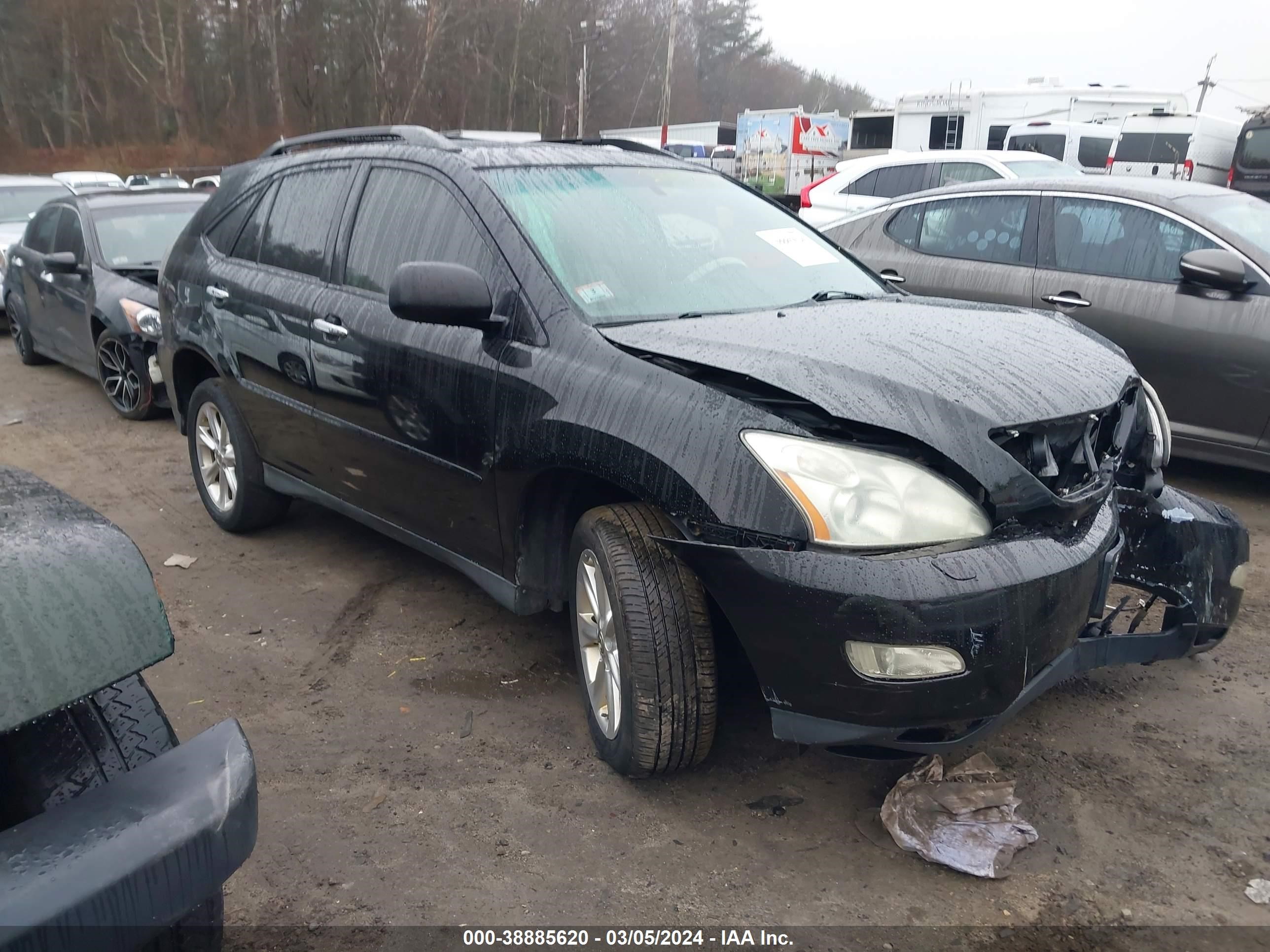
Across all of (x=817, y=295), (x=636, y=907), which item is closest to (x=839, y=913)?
(x=636, y=907)

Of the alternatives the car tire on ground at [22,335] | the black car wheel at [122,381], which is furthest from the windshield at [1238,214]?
the car tire on ground at [22,335]

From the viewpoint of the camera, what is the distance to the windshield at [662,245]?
317 centimetres

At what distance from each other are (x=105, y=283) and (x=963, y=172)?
7650mm

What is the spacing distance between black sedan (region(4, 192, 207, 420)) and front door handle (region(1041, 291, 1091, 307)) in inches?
221

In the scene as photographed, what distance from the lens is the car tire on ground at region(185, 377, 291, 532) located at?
184 inches

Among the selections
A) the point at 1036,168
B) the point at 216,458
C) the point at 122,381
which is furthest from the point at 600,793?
the point at 1036,168

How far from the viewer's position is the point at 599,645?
117 inches

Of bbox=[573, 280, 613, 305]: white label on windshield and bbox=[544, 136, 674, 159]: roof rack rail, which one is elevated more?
bbox=[544, 136, 674, 159]: roof rack rail

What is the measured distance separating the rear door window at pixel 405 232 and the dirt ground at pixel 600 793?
1.41 meters

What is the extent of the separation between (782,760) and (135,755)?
6.15 feet

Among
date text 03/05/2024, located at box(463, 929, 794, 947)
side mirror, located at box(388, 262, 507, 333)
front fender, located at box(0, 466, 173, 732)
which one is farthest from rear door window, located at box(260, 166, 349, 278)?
date text 03/05/2024, located at box(463, 929, 794, 947)

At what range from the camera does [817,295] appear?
11.4 feet

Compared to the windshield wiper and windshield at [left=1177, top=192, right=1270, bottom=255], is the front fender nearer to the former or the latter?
the windshield wiper

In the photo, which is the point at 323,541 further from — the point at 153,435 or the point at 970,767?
the point at 970,767
